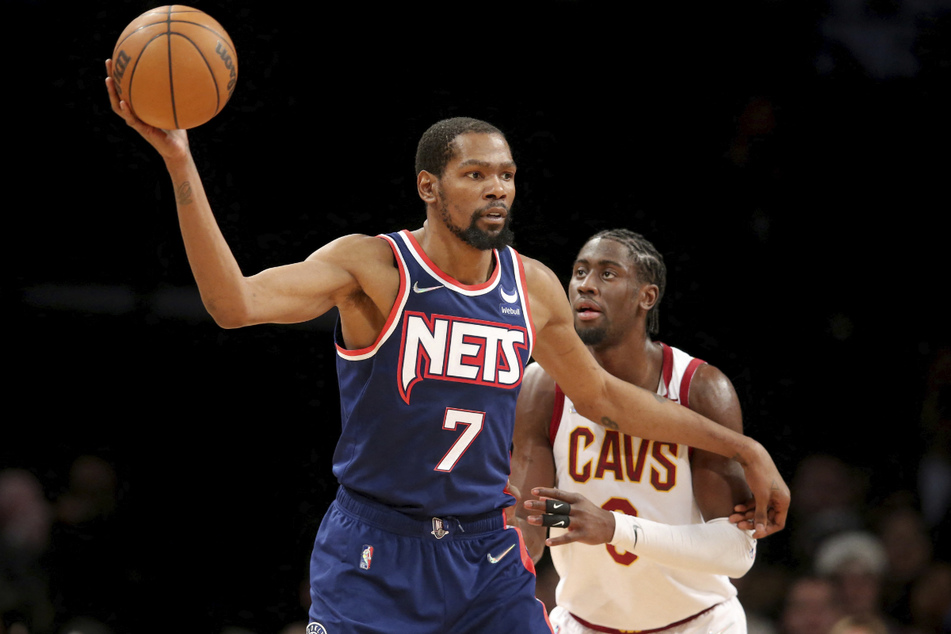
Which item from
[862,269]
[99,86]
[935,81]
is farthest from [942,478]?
[99,86]

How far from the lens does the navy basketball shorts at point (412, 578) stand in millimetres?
2607

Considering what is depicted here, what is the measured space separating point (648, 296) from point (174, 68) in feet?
7.24

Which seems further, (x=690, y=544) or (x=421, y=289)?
(x=690, y=544)

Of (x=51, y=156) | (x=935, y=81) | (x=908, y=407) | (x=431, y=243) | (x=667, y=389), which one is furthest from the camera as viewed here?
(x=935, y=81)

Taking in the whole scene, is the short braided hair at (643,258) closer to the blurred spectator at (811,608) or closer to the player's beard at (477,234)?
the player's beard at (477,234)

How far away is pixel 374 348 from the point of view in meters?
2.72

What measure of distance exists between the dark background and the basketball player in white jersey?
2.59 m

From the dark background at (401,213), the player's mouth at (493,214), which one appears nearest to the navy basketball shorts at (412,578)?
the player's mouth at (493,214)

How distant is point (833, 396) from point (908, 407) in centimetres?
50

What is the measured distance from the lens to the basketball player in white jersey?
11.6 feet

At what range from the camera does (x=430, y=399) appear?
2.72 meters

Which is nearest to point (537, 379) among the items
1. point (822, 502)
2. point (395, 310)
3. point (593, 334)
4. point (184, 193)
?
point (593, 334)

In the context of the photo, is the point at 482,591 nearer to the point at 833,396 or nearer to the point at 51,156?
the point at 833,396

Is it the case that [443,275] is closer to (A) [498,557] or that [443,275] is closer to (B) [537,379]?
(A) [498,557]
